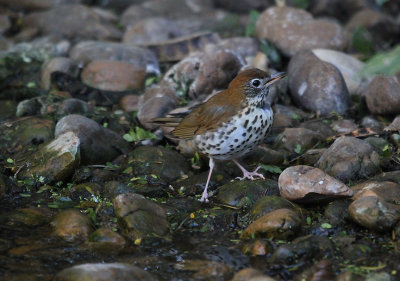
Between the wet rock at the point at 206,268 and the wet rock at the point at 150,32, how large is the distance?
21.2ft

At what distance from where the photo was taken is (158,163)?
6.91 metres

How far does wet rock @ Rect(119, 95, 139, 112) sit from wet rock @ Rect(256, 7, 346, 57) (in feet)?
8.39

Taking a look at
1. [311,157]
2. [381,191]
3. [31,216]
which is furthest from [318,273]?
[31,216]

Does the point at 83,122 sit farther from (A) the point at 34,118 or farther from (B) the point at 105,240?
(B) the point at 105,240

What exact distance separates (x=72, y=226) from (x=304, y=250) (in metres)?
2.02

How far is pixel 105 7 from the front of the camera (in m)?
13.1

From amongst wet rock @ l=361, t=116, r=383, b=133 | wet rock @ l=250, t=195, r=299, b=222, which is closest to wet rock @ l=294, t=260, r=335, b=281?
wet rock @ l=250, t=195, r=299, b=222

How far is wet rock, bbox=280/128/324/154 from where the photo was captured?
279 inches

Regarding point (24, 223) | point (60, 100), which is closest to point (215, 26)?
point (60, 100)

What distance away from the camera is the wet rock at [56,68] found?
939cm

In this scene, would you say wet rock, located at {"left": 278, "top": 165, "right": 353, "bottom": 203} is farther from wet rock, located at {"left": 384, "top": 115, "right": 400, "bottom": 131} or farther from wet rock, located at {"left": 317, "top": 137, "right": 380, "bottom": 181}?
wet rock, located at {"left": 384, "top": 115, "right": 400, "bottom": 131}

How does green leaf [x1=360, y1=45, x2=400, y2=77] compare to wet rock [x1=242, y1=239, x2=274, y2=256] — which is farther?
wet rock [x1=242, y1=239, x2=274, y2=256]

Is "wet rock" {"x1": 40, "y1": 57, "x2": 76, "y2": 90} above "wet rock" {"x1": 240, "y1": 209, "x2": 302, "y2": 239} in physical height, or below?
below

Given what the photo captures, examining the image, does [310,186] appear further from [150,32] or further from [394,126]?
[150,32]
